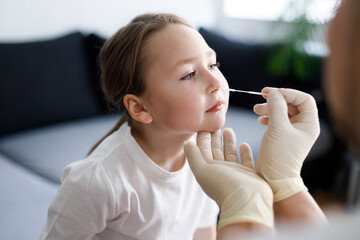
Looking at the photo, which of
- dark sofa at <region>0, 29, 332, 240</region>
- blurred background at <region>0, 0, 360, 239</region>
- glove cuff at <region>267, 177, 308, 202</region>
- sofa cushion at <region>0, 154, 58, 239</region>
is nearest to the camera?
glove cuff at <region>267, 177, 308, 202</region>

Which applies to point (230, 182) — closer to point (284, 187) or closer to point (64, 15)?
A: point (284, 187)

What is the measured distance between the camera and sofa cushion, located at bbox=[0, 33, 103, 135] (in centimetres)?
218

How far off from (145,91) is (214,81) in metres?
0.19

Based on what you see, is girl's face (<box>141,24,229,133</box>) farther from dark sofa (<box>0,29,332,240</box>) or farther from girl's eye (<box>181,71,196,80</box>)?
dark sofa (<box>0,29,332,240</box>)

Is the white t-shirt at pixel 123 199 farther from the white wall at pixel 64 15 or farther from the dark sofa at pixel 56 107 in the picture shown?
the white wall at pixel 64 15

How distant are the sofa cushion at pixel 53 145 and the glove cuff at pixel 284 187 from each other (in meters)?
1.13

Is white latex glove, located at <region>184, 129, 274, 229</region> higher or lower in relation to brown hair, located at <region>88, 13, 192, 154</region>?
lower

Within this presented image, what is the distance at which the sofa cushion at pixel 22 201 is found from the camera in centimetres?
135

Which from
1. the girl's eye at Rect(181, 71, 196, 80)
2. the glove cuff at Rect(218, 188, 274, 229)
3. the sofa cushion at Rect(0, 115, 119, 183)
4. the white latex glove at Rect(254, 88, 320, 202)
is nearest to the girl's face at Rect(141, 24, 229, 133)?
the girl's eye at Rect(181, 71, 196, 80)

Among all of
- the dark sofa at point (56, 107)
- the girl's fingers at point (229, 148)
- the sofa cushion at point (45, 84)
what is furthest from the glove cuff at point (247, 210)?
the sofa cushion at point (45, 84)

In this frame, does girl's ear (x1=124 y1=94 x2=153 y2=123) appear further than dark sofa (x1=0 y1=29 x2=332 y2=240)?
No

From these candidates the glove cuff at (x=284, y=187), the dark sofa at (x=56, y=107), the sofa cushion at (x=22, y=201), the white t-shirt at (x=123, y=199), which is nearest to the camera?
the glove cuff at (x=284, y=187)

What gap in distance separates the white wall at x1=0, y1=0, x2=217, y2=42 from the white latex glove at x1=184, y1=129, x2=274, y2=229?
1.87 meters

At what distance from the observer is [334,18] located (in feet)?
1.70
